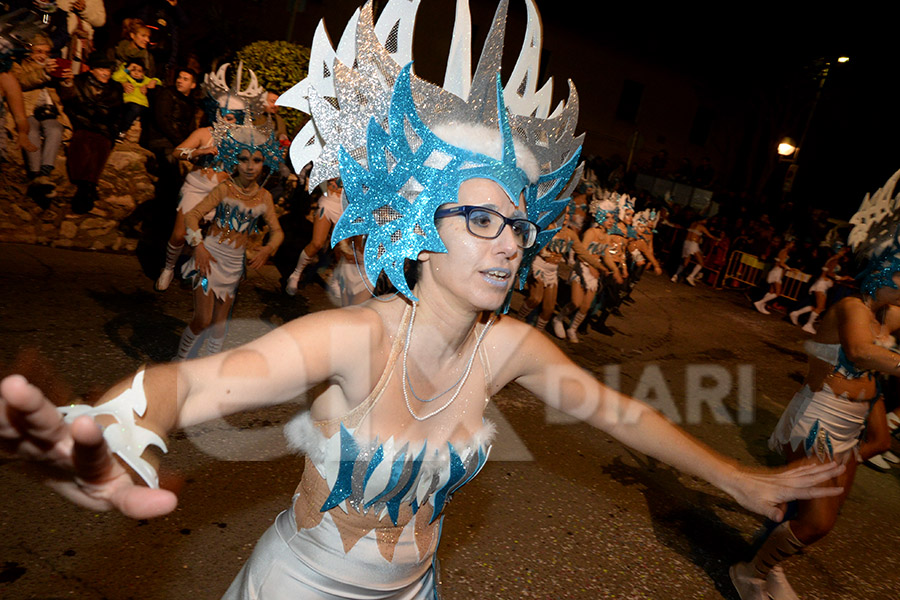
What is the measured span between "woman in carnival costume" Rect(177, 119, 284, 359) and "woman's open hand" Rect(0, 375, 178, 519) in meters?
3.87

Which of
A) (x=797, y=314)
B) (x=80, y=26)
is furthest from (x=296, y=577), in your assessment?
(x=797, y=314)

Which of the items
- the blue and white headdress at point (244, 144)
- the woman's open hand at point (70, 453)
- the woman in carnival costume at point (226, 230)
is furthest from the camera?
→ the blue and white headdress at point (244, 144)

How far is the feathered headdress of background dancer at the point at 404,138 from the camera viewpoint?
6.08 feet

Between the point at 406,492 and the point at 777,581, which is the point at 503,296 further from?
the point at 777,581

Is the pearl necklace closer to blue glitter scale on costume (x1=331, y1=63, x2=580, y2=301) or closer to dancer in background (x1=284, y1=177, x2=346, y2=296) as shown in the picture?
blue glitter scale on costume (x1=331, y1=63, x2=580, y2=301)

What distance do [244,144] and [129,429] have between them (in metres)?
4.23

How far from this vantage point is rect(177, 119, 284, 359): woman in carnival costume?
15.9 ft

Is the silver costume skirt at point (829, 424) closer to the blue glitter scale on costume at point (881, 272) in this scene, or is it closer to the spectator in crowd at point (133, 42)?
the blue glitter scale on costume at point (881, 272)

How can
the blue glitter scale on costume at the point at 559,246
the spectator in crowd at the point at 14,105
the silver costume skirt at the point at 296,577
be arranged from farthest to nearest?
the blue glitter scale on costume at the point at 559,246
the spectator in crowd at the point at 14,105
the silver costume skirt at the point at 296,577

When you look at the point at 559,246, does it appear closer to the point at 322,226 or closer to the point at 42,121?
the point at 322,226

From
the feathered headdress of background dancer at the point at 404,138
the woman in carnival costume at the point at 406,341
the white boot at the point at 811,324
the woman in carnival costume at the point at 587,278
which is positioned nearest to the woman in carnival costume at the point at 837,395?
the woman in carnival costume at the point at 406,341

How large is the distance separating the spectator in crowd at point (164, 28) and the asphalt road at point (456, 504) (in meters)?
4.18

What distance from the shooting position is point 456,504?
427 cm

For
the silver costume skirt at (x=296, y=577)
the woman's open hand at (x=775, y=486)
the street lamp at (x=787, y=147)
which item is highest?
the street lamp at (x=787, y=147)
